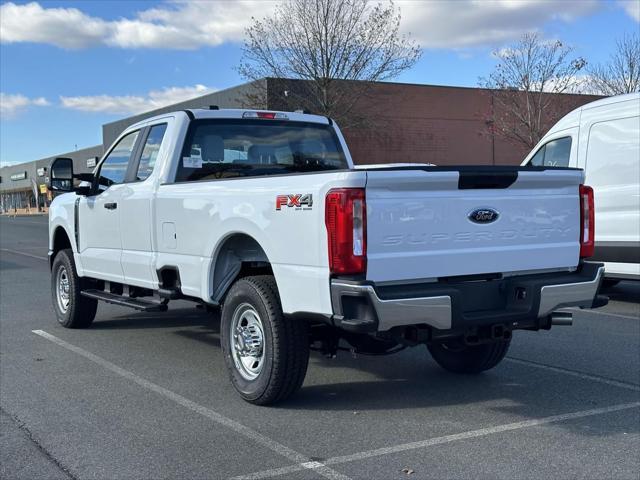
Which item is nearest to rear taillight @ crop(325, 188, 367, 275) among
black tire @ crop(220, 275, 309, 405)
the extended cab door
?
black tire @ crop(220, 275, 309, 405)

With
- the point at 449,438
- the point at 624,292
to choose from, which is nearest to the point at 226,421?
the point at 449,438

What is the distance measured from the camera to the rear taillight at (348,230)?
4.45 m

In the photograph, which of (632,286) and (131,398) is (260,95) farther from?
(131,398)

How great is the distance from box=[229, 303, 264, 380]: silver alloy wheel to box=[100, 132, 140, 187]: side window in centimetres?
259

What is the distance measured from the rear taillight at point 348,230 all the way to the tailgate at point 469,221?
0.05 meters

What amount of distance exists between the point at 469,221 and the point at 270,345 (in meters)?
1.61

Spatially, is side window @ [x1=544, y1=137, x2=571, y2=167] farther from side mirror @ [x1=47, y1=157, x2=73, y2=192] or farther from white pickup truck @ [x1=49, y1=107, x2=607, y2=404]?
side mirror @ [x1=47, y1=157, x2=73, y2=192]

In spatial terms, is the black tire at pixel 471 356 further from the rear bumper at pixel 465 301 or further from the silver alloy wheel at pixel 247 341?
the silver alloy wheel at pixel 247 341

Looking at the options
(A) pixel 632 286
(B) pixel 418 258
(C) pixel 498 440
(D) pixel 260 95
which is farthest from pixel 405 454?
(D) pixel 260 95

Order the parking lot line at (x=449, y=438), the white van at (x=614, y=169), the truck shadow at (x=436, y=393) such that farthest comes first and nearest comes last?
the white van at (x=614, y=169) < the truck shadow at (x=436, y=393) < the parking lot line at (x=449, y=438)

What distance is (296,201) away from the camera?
480 centimetres

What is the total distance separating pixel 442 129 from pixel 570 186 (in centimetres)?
3417

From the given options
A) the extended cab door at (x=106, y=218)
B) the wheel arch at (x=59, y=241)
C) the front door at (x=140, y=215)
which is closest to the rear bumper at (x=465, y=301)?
the front door at (x=140, y=215)

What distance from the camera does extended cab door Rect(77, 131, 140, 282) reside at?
7.38 meters
